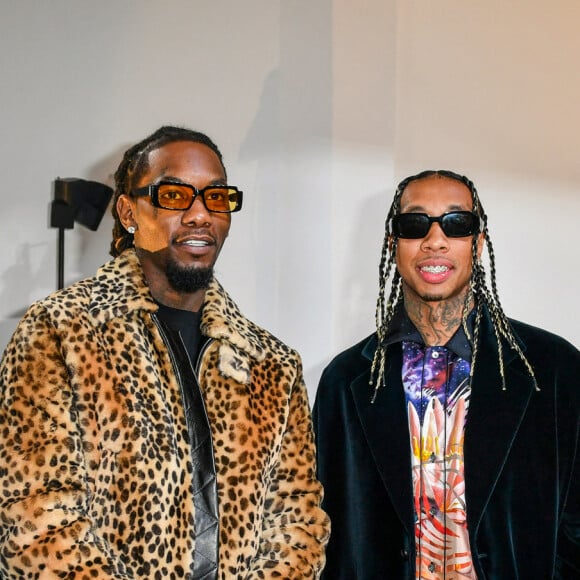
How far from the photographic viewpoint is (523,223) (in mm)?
3953

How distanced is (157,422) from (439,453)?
2.94 feet

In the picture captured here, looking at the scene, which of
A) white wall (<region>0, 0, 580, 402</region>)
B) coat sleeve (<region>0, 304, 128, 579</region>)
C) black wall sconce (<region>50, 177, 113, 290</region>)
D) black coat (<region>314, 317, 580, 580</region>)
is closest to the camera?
coat sleeve (<region>0, 304, 128, 579</region>)

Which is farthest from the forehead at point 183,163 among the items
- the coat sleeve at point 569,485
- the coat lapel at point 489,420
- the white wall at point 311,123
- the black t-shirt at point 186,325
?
the white wall at point 311,123

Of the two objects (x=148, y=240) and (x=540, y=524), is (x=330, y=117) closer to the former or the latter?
(x=148, y=240)

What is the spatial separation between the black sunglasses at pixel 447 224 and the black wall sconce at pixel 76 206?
1832mm

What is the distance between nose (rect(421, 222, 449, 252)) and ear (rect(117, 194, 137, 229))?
2.93ft

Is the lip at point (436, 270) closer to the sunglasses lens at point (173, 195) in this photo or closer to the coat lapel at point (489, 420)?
the coat lapel at point (489, 420)

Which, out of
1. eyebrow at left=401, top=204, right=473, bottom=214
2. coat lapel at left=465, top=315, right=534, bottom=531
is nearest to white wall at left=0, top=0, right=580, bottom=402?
eyebrow at left=401, top=204, right=473, bottom=214

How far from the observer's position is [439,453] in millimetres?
2664

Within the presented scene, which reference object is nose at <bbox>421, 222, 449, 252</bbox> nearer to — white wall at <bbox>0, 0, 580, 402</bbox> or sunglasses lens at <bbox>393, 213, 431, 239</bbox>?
sunglasses lens at <bbox>393, 213, 431, 239</bbox>

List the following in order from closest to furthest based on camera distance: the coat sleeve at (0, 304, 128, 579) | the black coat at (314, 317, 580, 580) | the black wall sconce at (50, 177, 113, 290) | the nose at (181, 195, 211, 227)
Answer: the coat sleeve at (0, 304, 128, 579) → the nose at (181, 195, 211, 227) → the black coat at (314, 317, 580, 580) → the black wall sconce at (50, 177, 113, 290)

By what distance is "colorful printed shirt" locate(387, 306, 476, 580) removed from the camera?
2.60 meters

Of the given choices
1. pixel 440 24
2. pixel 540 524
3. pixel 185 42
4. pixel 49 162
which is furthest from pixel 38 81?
pixel 540 524

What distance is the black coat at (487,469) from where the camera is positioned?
257cm
